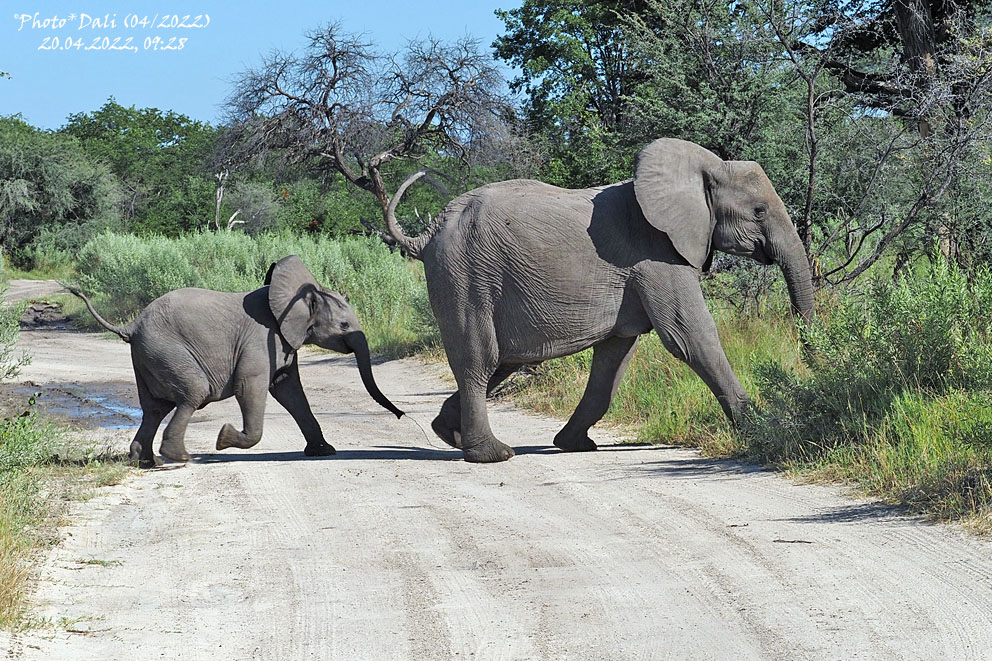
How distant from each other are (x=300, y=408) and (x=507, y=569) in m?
4.65

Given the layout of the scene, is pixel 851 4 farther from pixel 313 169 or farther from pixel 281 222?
pixel 281 222

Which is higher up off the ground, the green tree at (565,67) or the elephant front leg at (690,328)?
the green tree at (565,67)

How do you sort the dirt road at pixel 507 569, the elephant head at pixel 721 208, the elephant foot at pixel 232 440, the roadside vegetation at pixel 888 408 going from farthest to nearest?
the elephant foot at pixel 232 440
the elephant head at pixel 721 208
the roadside vegetation at pixel 888 408
the dirt road at pixel 507 569

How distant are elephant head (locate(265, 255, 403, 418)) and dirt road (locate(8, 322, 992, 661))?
1.32m

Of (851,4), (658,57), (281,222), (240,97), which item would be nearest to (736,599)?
(658,57)

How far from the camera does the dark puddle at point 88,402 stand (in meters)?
13.3

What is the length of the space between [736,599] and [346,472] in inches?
171

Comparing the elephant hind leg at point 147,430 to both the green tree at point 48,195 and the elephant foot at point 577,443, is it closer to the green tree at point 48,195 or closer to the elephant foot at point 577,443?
the elephant foot at point 577,443

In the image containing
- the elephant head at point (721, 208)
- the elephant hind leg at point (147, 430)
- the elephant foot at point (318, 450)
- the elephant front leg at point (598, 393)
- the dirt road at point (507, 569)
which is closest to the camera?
the dirt road at point (507, 569)

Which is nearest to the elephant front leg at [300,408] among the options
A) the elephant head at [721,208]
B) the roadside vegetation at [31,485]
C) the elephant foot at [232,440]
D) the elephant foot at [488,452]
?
the elephant foot at [232,440]

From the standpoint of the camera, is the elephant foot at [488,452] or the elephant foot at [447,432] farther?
A: the elephant foot at [447,432]

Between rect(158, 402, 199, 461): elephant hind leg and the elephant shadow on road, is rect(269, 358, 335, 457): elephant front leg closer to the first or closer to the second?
the elephant shadow on road

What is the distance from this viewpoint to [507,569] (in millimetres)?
5871

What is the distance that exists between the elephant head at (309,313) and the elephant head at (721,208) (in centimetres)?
279
